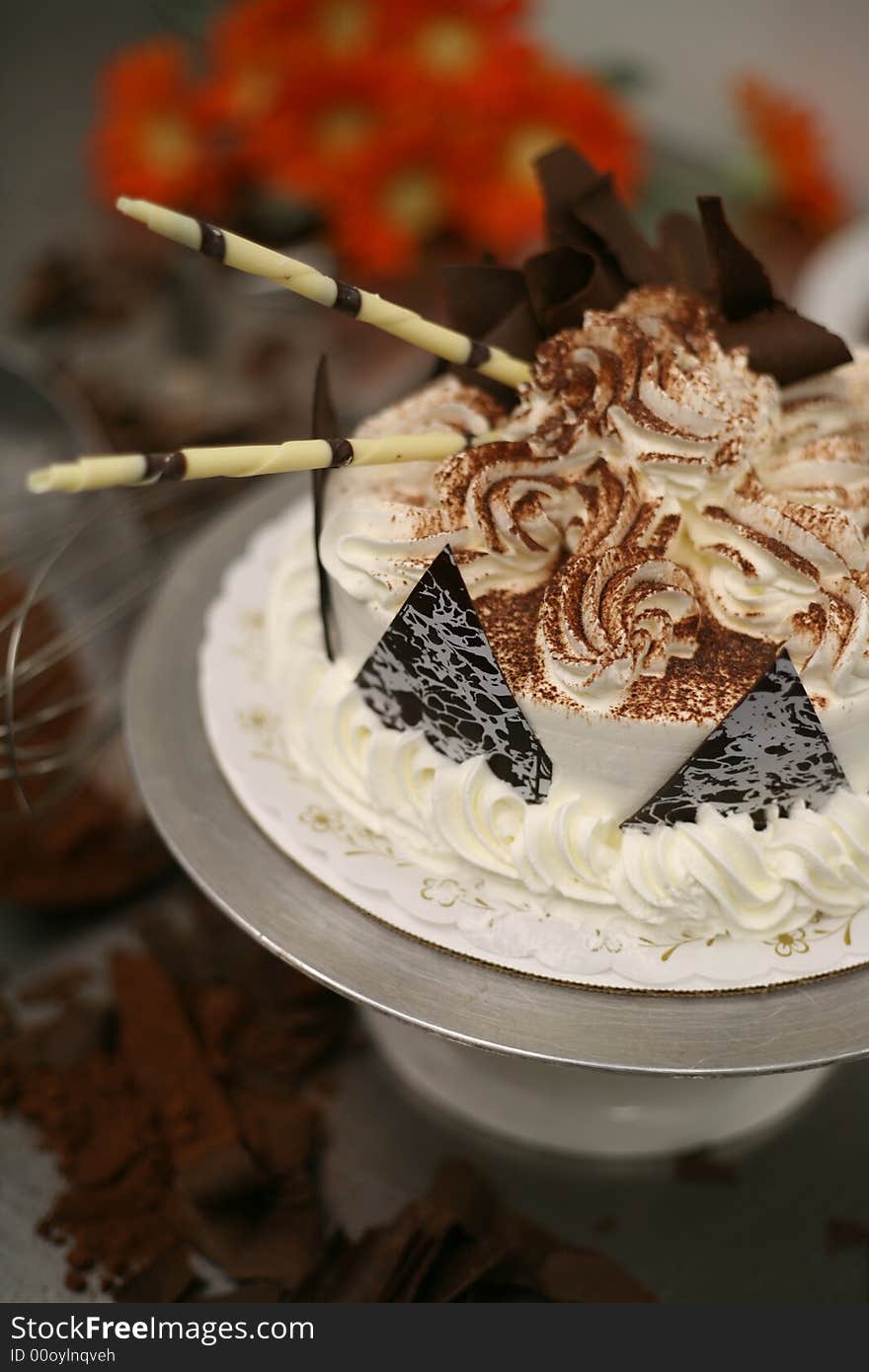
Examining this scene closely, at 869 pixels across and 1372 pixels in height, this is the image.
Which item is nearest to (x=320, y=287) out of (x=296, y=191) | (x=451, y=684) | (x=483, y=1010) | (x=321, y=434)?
(x=321, y=434)

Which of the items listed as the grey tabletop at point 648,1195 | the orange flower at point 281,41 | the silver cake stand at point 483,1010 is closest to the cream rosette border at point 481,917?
the silver cake stand at point 483,1010

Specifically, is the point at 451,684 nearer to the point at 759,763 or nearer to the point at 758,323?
the point at 759,763

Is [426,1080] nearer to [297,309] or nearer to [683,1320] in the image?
[683,1320]

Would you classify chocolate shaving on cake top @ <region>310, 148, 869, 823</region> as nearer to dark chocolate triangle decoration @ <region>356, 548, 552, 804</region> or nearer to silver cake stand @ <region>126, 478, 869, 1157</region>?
dark chocolate triangle decoration @ <region>356, 548, 552, 804</region>

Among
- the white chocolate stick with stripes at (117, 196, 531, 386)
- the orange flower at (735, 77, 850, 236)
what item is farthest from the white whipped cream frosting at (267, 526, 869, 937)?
the orange flower at (735, 77, 850, 236)

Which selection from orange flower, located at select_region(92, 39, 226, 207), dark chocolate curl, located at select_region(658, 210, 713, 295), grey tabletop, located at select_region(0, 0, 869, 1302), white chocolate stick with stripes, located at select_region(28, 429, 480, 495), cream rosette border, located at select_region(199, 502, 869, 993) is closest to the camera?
white chocolate stick with stripes, located at select_region(28, 429, 480, 495)
